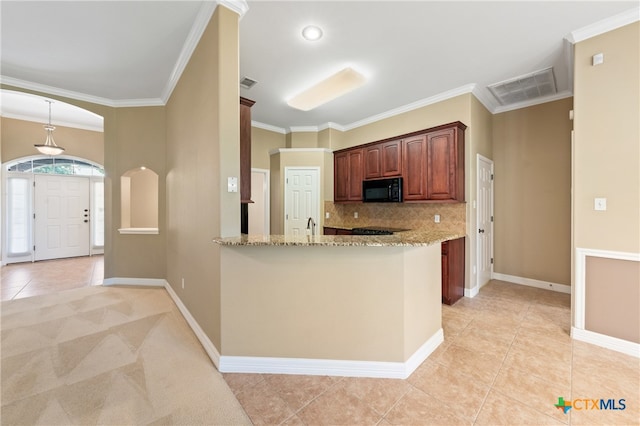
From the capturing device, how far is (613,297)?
2371mm

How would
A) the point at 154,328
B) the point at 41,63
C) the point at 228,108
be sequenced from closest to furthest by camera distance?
the point at 228,108 < the point at 154,328 < the point at 41,63

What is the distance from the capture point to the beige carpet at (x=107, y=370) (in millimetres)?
1604

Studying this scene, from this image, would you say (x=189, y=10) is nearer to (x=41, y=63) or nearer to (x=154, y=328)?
(x=41, y=63)

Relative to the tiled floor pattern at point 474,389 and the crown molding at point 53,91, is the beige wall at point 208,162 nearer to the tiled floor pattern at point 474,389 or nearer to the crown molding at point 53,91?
the tiled floor pattern at point 474,389

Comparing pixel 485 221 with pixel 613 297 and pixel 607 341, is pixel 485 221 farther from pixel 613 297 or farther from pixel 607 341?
pixel 607 341

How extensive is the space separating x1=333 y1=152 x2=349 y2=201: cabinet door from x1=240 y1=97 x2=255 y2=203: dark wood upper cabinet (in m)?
2.50

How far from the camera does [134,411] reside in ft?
5.33

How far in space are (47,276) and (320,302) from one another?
5.61 metres

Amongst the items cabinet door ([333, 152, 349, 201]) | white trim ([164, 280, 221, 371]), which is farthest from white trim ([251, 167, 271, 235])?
white trim ([164, 280, 221, 371])

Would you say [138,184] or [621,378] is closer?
[621,378]

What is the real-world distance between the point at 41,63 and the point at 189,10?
2400 mm

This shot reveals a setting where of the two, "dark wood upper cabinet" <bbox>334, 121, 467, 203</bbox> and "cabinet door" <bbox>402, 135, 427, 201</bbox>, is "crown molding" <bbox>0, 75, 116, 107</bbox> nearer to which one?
"dark wood upper cabinet" <bbox>334, 121, 467, 203</bbox>

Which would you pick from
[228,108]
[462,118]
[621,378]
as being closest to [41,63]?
[228,108]

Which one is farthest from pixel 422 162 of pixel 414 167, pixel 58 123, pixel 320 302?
pixel 58 123
